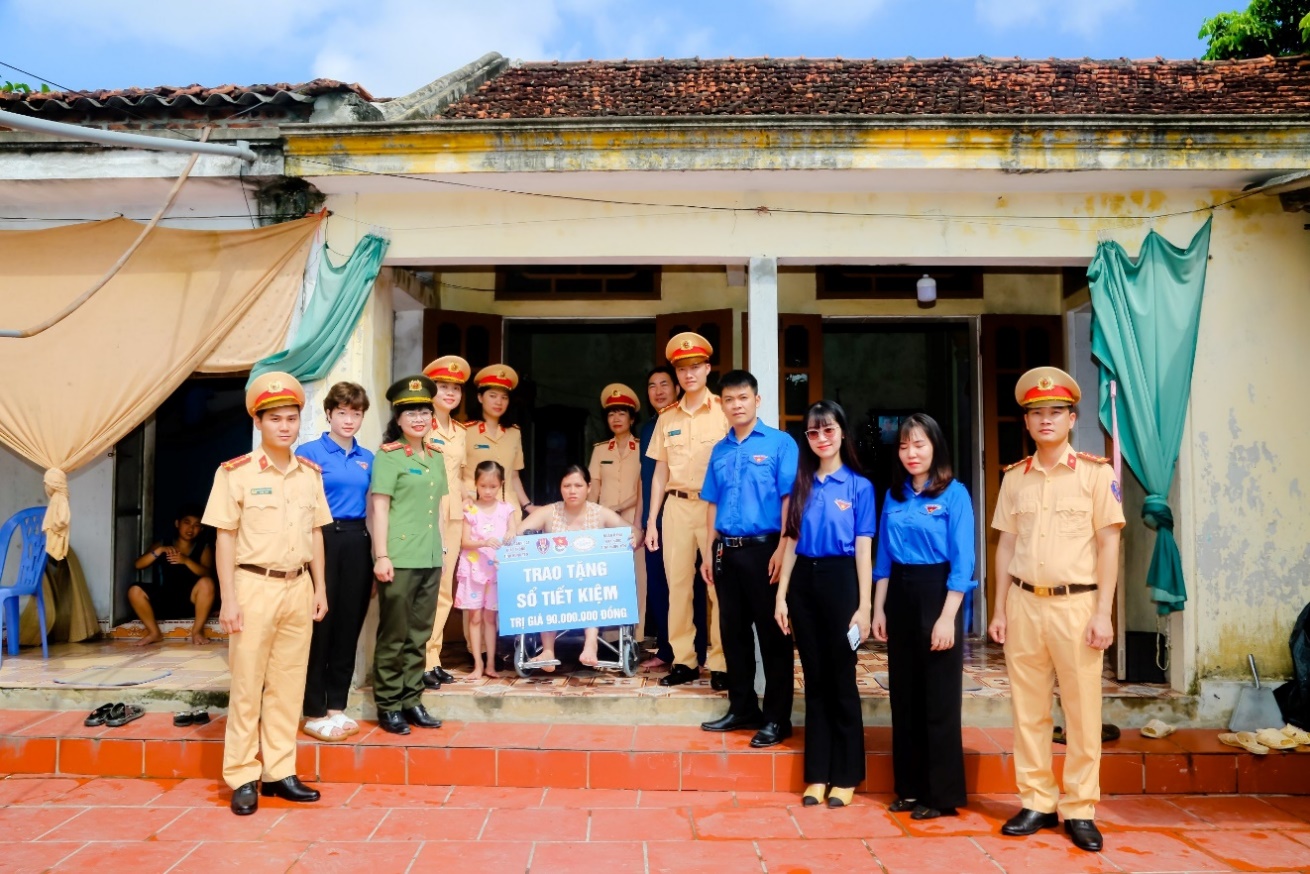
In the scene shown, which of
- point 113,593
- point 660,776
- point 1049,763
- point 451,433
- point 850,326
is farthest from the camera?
point 850,326

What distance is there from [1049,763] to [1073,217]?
3156 millimetres

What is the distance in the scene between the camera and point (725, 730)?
4910 mm

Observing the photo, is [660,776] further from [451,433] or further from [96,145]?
[96,145]

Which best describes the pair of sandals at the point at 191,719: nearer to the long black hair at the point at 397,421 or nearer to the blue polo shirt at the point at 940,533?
the long black hair at the point at 397,421

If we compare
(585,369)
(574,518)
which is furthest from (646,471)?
(585,369)

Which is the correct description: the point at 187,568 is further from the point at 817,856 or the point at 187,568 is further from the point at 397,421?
the point at 817,856

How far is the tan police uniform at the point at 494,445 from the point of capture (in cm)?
603

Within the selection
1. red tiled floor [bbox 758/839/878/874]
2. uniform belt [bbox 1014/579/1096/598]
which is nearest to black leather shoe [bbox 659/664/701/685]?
red tiled floor [bbox 758/839/878/874]

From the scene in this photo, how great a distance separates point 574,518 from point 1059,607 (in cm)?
287

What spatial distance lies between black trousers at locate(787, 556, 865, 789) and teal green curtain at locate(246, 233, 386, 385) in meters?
2.99

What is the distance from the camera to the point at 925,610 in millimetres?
4059

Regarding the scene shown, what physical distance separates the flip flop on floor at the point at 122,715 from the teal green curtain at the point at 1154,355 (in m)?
5.58

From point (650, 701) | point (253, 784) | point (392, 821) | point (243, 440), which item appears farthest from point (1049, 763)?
point (243, 440)

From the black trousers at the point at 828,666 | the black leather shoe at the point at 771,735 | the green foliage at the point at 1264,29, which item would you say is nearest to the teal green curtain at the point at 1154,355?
the black trousers at the point at 828,666
